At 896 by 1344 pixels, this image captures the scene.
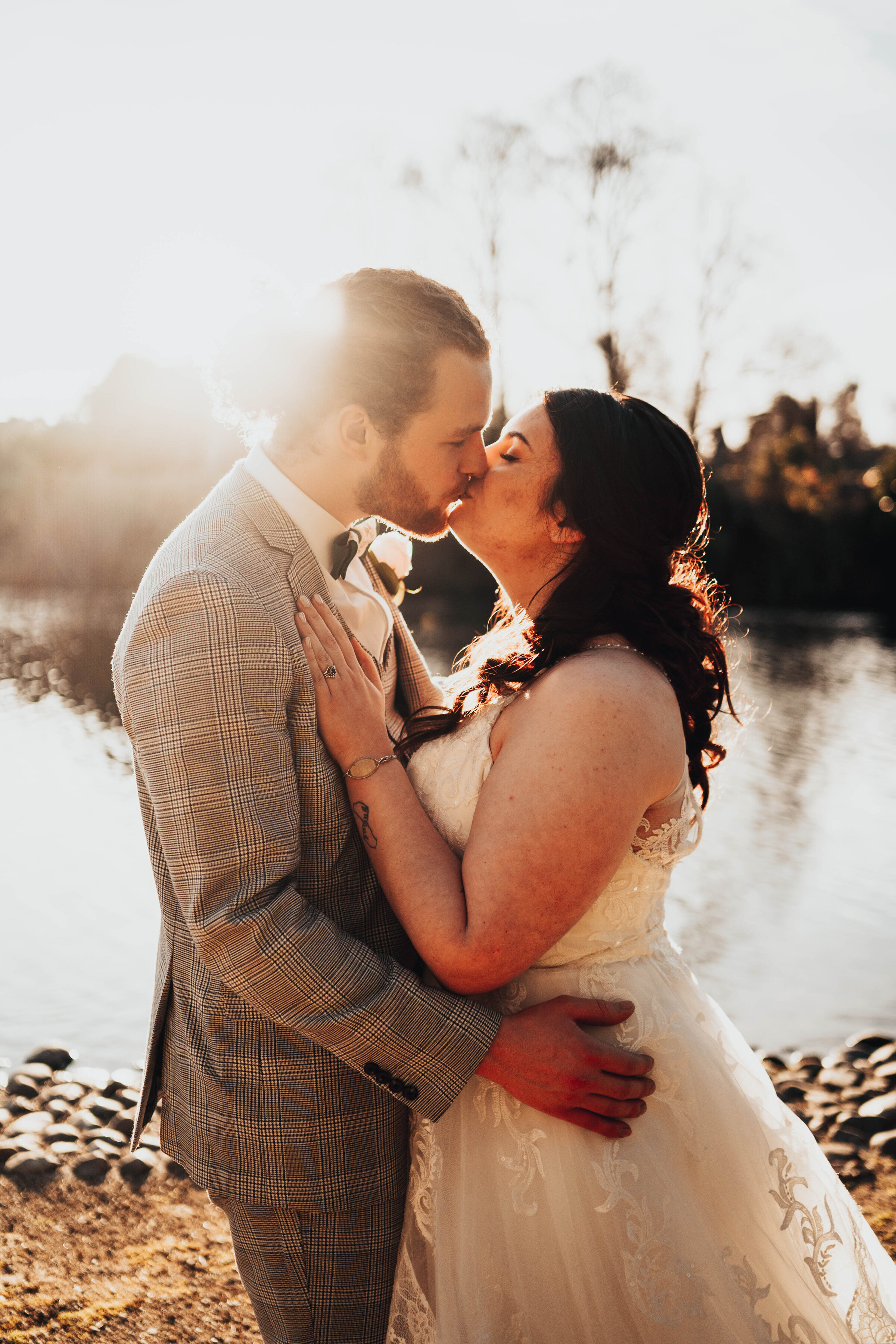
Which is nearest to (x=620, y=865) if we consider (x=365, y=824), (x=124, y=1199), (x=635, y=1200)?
(x=365, y=824)

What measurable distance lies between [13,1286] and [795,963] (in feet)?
18.7

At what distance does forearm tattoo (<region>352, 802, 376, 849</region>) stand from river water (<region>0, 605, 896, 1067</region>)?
114cm

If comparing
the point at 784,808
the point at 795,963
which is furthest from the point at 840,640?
the point at 795,963

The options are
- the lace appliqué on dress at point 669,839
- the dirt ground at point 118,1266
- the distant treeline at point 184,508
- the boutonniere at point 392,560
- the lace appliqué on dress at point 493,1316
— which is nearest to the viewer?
the lace appliqué on dress at point 493,1316

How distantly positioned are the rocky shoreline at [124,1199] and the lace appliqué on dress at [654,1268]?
154 centimetres

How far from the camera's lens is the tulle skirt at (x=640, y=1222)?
5.91 ft

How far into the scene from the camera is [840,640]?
2488 centimetres

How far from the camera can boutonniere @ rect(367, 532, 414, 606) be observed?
2754 mm

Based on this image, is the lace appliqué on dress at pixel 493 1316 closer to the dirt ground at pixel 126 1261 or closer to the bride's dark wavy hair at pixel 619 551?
the bride's dark wavy hair at pixel 619 551

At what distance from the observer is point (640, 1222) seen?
1805 mm

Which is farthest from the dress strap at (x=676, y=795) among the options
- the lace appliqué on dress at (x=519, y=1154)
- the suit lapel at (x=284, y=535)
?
the suit lapel at (x=284, y=535)

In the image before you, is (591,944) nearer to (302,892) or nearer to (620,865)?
(620,865)

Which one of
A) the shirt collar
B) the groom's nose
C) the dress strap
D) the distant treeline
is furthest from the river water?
the distant treeline

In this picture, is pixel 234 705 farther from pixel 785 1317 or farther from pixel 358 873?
pixel 785 1317
